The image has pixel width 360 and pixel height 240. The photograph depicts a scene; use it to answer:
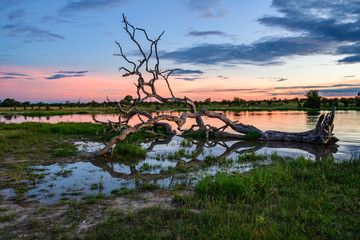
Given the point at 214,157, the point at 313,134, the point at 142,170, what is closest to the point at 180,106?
the point at 313,134

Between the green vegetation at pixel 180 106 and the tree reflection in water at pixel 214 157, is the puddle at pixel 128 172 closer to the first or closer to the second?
the tree reflection in water at pixel 214 157

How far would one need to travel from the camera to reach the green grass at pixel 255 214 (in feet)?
13.6

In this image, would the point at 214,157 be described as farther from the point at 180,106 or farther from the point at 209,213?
the point at 180,106

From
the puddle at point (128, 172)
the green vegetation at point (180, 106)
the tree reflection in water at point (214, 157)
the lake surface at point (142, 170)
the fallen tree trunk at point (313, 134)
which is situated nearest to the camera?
the puddle at point (128, 172)

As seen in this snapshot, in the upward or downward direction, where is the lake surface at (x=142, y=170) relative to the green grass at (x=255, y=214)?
downward

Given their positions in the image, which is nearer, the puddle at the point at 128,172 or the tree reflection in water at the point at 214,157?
the puddle at the point at 128,172

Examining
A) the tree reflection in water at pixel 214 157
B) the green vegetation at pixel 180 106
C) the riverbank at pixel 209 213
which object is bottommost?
the tree reflection in water at pixel 214 157

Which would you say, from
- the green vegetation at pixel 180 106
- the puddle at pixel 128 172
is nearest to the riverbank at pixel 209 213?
the puddle at pixel 128 172

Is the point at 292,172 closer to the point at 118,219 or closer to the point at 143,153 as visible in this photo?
the point at 118,219

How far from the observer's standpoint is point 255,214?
482cm

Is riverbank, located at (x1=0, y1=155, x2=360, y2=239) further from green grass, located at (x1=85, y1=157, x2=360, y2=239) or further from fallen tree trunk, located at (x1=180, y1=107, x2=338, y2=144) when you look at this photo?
fallen tree trunk, located at (x1=180, y1=107, x2=338, y2=144)

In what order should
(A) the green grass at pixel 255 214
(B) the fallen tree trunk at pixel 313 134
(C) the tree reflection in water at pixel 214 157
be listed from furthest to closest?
(B) the fallen tree trunk at pixel 313 134 < (C) the tree reflection in water at pixel 214 157 < (A) the green grass at pixel 255 214

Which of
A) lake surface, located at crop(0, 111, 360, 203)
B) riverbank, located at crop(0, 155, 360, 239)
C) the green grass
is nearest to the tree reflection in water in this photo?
lake surface, located at crop(0, 111, 360, 203)

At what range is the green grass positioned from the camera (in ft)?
13.6
